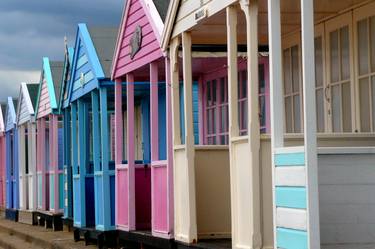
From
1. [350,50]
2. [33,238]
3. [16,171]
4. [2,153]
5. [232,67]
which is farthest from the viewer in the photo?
[2,153]

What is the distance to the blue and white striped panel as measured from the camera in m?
6.89

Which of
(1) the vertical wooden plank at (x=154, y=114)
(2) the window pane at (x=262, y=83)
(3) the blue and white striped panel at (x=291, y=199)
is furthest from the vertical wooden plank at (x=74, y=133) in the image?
(3) the blue and white striped panel at (x=291, y=199)

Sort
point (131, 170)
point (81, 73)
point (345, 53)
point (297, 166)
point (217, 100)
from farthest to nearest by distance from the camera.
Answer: point (81, 73)
point (217, 100)
point (131, 170)
point (345, 53)
point (297, 166)

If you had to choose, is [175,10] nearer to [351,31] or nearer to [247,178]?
[351,31]

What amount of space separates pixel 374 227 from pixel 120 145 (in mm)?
7761

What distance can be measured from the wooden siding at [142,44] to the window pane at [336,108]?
2916mm

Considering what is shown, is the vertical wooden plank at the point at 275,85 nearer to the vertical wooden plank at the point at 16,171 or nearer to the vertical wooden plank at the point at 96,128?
the vertical wooden plank at the point at 96,128

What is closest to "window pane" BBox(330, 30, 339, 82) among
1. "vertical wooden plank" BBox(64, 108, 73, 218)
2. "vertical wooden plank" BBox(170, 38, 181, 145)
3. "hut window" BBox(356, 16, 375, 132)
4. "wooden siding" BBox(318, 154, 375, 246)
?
"hut window" BBox(356, 16, 375, 132)

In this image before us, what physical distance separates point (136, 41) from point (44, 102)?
9.28 meters

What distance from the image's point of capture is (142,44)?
12953 millimetres

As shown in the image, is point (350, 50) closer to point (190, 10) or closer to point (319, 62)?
point (319, 62)

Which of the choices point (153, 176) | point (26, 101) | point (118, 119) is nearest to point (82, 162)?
point (118, 119)

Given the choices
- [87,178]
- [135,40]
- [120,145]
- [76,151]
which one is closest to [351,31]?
[135,40]

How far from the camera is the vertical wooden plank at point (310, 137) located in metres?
6.70
